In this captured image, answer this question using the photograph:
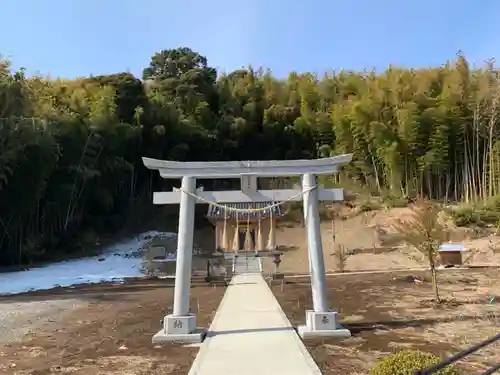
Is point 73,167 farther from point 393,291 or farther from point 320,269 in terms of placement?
point 320,269

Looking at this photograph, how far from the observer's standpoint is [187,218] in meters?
5.22

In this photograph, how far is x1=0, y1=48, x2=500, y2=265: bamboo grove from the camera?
43.2 feet

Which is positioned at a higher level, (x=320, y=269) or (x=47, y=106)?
(x=47, y=106)

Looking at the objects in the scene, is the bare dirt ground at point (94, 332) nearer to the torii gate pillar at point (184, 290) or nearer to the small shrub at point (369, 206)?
the torii gate pillar at point (184, 290)

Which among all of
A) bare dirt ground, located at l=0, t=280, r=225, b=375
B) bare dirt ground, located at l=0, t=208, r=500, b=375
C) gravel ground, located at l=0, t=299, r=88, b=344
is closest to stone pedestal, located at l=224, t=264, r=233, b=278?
bare dirt ground, located at l=0, t=208, r=500, b=375

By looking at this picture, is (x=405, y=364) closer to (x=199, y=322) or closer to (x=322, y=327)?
(x=322, y=327)

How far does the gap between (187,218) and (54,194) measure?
10482 millimetres

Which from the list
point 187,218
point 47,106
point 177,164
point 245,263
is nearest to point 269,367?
point 187,218

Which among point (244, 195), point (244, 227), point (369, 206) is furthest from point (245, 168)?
point (369, 206)

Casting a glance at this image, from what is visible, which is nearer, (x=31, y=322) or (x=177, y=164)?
(x=177, y=164)

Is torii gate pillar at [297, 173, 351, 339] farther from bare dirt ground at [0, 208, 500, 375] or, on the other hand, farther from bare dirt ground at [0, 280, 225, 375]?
bare dirt ground at [0, 280, 225, 375]

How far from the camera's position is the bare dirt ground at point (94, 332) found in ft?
13.1

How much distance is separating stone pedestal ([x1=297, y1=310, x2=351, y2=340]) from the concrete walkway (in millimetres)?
136

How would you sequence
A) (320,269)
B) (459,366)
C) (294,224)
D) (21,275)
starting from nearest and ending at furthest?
(459,366) < (320,269) < (21,275) < (294,224)
